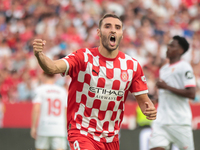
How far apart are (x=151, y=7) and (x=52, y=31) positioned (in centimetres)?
541

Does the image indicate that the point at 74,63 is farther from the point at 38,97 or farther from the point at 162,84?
the point at 38,97

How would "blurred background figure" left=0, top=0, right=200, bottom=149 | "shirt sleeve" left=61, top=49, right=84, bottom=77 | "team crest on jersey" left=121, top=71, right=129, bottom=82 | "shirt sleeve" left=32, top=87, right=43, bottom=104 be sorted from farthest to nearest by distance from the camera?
1. "blurred background figure" left=0, top=0, right=200, bottom=149
2. "shirt sleeve" left=32, top=87, right=43, bottom=104
3. "team crest on jersey" left=121, top=71, right=129, bottom=82
4. "shirt sleeve" left=61, top=49, right=84, bottom=77

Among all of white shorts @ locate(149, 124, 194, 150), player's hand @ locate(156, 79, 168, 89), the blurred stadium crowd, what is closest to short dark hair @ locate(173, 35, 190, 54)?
player's hand @ locate(156, 79, 168, 89)

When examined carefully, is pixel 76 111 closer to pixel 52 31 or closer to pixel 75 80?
pixel 75 80

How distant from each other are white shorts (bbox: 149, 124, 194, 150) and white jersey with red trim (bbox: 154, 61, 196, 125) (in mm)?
109

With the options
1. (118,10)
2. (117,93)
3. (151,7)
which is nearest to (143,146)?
(117,93)

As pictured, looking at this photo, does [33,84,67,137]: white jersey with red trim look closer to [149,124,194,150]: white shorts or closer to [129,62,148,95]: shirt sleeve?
[149,124,194,150]: white shorts

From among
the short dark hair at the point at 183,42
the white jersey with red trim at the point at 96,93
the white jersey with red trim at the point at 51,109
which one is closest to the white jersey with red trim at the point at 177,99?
the short dark hair at the point at 183,42

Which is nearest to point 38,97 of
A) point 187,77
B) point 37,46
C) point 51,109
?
point 51,109

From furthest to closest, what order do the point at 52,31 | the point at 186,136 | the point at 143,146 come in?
the point at 52,31 < the point at 143,146 < the point at 186,136

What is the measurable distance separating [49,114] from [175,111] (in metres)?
3.06

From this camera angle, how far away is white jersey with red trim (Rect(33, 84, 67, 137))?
7832mm

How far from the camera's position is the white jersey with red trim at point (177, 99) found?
624cm

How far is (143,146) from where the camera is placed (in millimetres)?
9492
